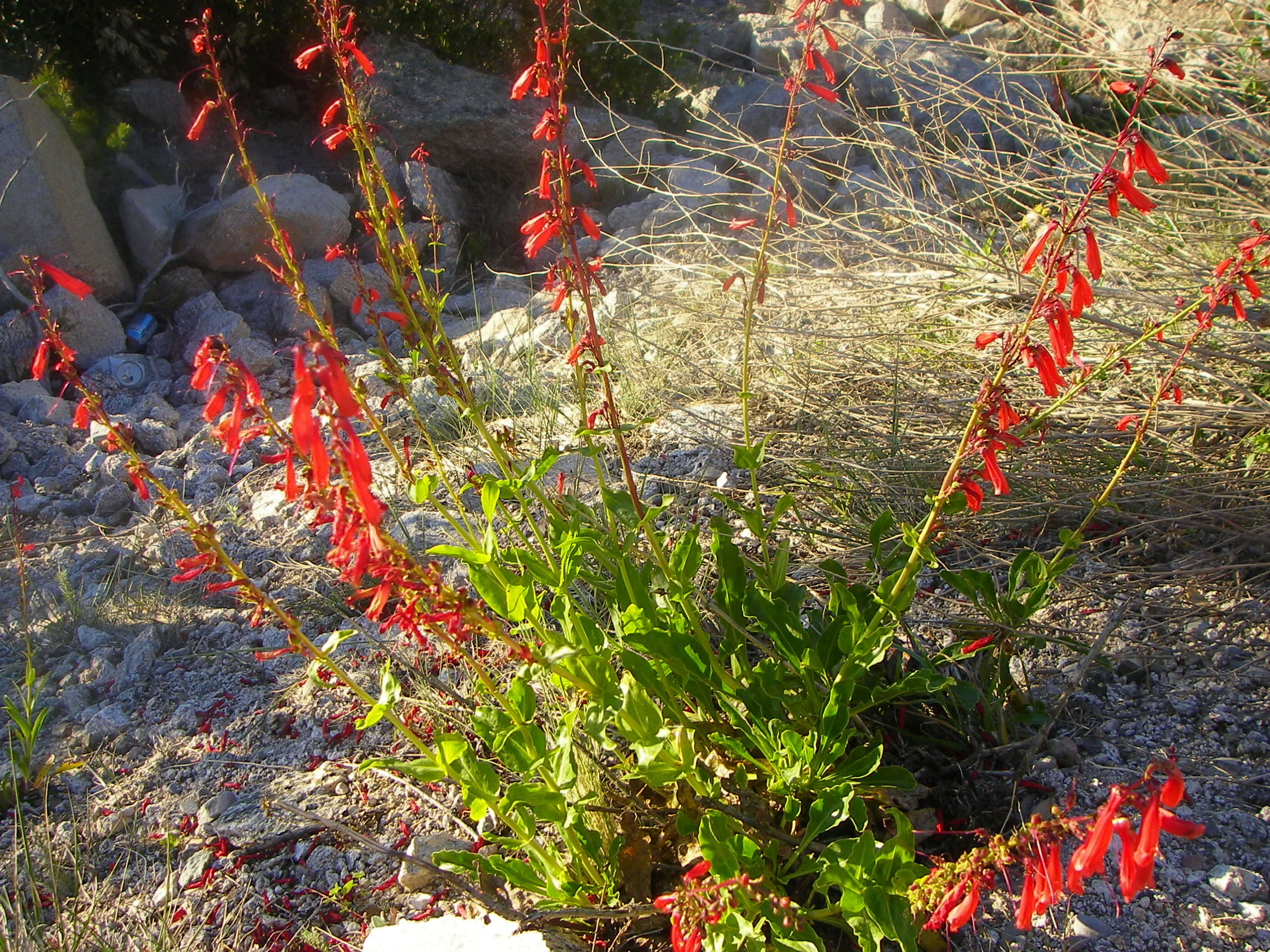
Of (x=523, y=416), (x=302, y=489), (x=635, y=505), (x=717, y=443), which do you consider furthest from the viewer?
(x=523, y=416)

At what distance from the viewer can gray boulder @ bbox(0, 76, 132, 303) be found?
5453mm

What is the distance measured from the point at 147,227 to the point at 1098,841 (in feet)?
22.0

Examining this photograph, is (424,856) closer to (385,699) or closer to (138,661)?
(385,699)

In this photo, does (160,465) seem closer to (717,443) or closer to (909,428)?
(717,443)

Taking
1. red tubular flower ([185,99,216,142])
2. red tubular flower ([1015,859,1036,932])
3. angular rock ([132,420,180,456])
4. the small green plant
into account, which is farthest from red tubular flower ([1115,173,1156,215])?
angular rock ([132,420,180,456])

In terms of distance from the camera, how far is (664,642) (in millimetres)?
1778

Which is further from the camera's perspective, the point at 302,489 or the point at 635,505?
the point at 635,505

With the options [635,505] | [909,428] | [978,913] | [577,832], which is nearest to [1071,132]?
[909,428]

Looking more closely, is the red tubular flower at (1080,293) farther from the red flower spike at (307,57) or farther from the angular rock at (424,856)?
the angular rock at (424,856)

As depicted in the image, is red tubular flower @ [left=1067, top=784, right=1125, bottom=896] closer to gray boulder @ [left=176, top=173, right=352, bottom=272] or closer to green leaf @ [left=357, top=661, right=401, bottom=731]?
green leaf @ [left=357, top=661, right=401, bottom=731]

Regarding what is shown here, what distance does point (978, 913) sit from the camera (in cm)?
173

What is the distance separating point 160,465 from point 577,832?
10.7 ft

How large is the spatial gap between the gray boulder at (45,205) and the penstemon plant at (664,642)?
447 centimetres

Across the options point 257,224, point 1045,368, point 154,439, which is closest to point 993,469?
point 1045,368
